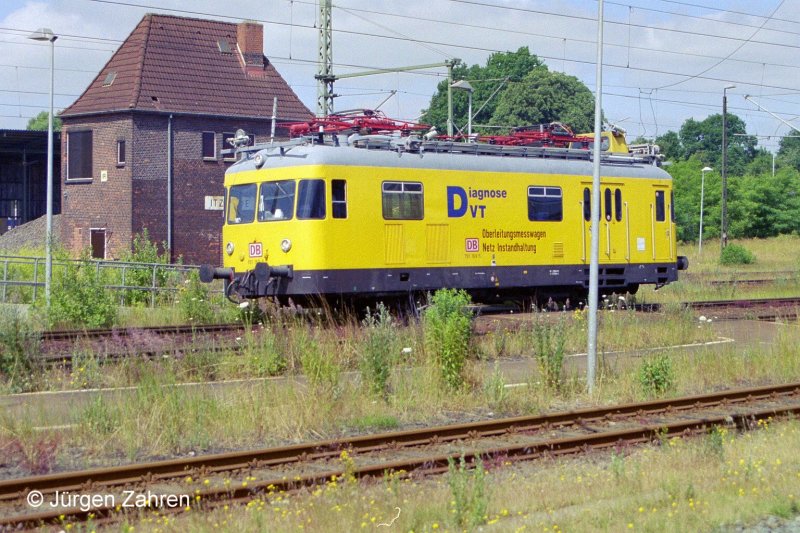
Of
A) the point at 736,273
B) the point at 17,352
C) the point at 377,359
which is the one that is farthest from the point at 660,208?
the point at 736,273

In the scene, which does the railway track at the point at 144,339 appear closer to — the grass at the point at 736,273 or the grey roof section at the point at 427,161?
the grey roof section at the point at 427,161

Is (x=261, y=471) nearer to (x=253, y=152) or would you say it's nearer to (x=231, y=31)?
(x=253, y=152)

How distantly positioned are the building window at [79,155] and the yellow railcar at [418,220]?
77.9ft

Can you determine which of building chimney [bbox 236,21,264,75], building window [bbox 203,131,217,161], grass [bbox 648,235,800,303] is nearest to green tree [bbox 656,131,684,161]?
grass [bbox 648,235,800,303]

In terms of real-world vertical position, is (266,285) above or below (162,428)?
above

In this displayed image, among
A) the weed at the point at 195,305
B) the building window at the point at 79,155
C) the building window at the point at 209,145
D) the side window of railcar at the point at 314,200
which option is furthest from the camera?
the building window at the point at 79,155

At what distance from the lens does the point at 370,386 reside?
13.3m

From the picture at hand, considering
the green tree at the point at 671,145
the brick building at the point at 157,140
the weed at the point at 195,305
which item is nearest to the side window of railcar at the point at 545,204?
the weed at the point at 195,305

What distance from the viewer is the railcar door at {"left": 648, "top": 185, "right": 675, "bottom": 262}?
25405 mm

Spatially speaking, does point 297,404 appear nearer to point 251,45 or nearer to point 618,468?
point 618,468

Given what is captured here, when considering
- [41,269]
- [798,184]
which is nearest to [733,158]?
[798,184]

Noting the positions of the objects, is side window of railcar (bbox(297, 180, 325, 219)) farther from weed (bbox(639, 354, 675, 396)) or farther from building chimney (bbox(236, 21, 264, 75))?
building chimney (bbox(236, 21, 264, 75))

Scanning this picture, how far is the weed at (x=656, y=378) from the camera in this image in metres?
14.4

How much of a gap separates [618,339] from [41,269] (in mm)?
18168
